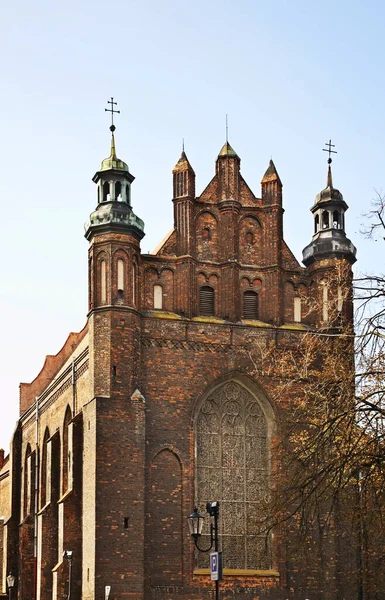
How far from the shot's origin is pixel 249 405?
123ft

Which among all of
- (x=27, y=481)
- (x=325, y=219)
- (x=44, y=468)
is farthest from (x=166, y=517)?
(x=27, y=481)

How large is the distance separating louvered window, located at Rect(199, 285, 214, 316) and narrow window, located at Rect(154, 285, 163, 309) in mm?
1452

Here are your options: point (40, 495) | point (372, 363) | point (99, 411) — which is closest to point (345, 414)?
point (372, 363)

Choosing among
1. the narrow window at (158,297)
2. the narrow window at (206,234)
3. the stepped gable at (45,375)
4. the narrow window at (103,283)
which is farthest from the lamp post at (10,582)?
the narrow window at (206,234)

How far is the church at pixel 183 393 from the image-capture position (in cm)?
3425

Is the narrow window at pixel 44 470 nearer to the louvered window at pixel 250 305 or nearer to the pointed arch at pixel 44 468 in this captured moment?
the pointed arch at pixel 44 468

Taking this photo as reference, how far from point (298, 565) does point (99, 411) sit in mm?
8663

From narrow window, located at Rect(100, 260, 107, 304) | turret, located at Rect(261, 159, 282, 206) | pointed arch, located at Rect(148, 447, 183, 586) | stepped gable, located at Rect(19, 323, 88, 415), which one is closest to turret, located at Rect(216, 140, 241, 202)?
turret, located at Rect(261, 159, 282, 206)

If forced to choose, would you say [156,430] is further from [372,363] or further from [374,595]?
[372,363]

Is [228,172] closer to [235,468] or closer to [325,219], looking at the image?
[325,219]

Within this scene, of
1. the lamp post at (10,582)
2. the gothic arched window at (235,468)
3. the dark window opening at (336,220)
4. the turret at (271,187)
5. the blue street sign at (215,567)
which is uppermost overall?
the turret at (271,187)

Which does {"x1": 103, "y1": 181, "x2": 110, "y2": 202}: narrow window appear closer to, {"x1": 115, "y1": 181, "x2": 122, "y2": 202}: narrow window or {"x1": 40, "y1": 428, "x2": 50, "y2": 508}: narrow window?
{"x1": 115, "y1": 181, "x2": 122, "y2": 202}: narrow window

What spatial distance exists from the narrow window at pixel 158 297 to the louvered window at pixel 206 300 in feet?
4.76

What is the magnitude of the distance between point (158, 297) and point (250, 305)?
11.4ft
